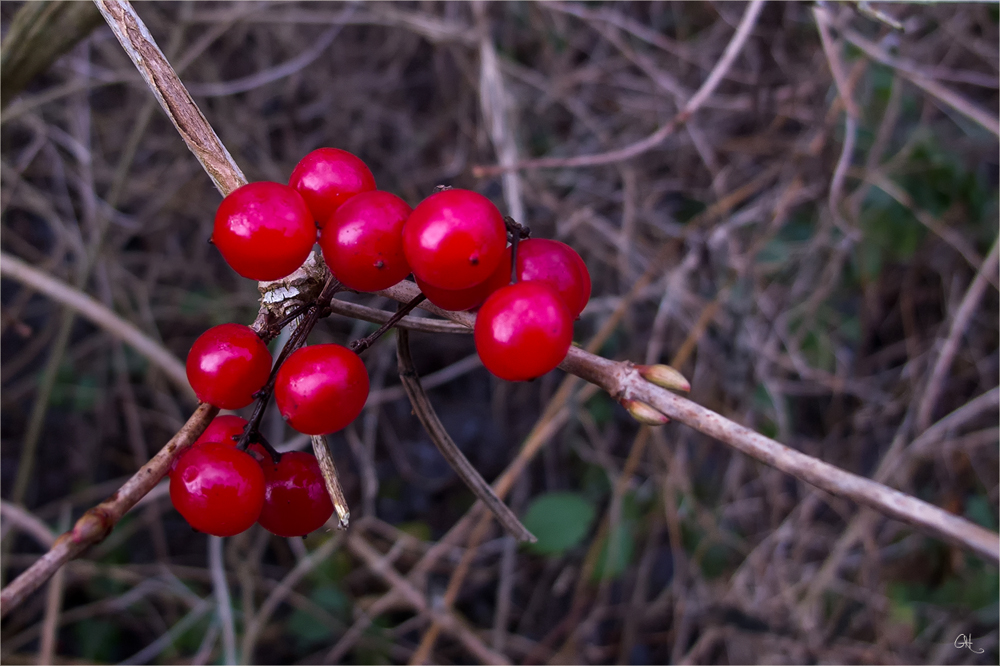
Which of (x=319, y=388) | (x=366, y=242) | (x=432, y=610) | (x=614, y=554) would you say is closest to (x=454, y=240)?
(x=366, y=242)

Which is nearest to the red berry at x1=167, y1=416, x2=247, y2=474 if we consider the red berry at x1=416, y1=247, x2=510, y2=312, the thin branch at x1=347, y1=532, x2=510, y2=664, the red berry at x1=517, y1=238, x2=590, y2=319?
the red berry at x1=416, y1=247, x2=510, y2=312

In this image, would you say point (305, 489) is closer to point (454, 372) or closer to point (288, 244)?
point (288, 244)

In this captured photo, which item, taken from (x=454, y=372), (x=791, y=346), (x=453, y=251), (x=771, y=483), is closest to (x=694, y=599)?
(x=771, y=483)

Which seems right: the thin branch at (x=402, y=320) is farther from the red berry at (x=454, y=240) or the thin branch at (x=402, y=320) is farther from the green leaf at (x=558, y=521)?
the green leaf at (x=558, y=521)

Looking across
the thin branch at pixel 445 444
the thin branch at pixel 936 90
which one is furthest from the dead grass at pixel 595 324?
the thin branch at pixel 445 444

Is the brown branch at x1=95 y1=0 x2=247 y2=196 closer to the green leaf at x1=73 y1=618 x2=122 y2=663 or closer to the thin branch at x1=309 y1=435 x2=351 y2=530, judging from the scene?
the thin branch at x1=309 y1=435 x2=351 y2=530

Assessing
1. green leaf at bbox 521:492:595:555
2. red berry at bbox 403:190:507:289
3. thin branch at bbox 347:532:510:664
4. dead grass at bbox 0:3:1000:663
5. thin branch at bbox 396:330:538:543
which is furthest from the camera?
dead grass at bbox 0:3:1000:663

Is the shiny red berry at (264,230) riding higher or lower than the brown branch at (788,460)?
higher
